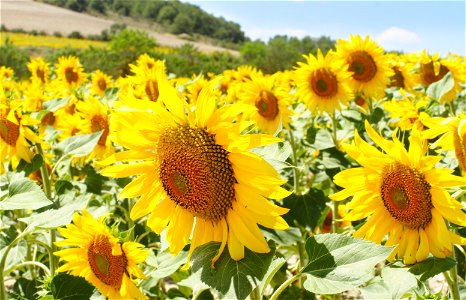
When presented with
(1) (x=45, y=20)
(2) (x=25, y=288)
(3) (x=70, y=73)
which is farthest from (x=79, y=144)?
(1) (x=45, y=20)

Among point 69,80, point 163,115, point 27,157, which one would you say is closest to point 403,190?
point 163,115

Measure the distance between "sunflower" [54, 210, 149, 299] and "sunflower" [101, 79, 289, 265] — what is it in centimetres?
56

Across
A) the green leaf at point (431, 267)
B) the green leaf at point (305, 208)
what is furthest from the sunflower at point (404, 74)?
the green leaf at point (431, 267)

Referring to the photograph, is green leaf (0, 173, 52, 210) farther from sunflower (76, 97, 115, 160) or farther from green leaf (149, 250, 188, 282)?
sunflower (76, 97, 115, 160)

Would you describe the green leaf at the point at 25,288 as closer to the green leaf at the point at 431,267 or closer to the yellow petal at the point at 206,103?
the yellow petal at the point at 206,103

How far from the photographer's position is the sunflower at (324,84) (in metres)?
3.93

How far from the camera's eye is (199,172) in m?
1.42

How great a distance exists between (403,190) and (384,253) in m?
0.40

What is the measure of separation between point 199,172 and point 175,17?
94.5 m

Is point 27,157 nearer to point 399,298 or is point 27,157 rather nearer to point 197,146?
point 197,146

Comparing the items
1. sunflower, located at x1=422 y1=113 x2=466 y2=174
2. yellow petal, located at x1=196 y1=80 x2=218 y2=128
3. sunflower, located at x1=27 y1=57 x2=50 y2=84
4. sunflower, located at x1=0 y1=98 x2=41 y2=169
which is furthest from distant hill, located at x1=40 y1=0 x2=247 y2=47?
yellow petal, located at x1=196 y1=80 x2=218 y2=128

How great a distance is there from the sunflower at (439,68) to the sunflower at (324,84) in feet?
3.40

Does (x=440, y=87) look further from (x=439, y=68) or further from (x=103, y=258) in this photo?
(x=103, y=258)

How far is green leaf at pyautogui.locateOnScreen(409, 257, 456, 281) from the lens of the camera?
5.02ft
